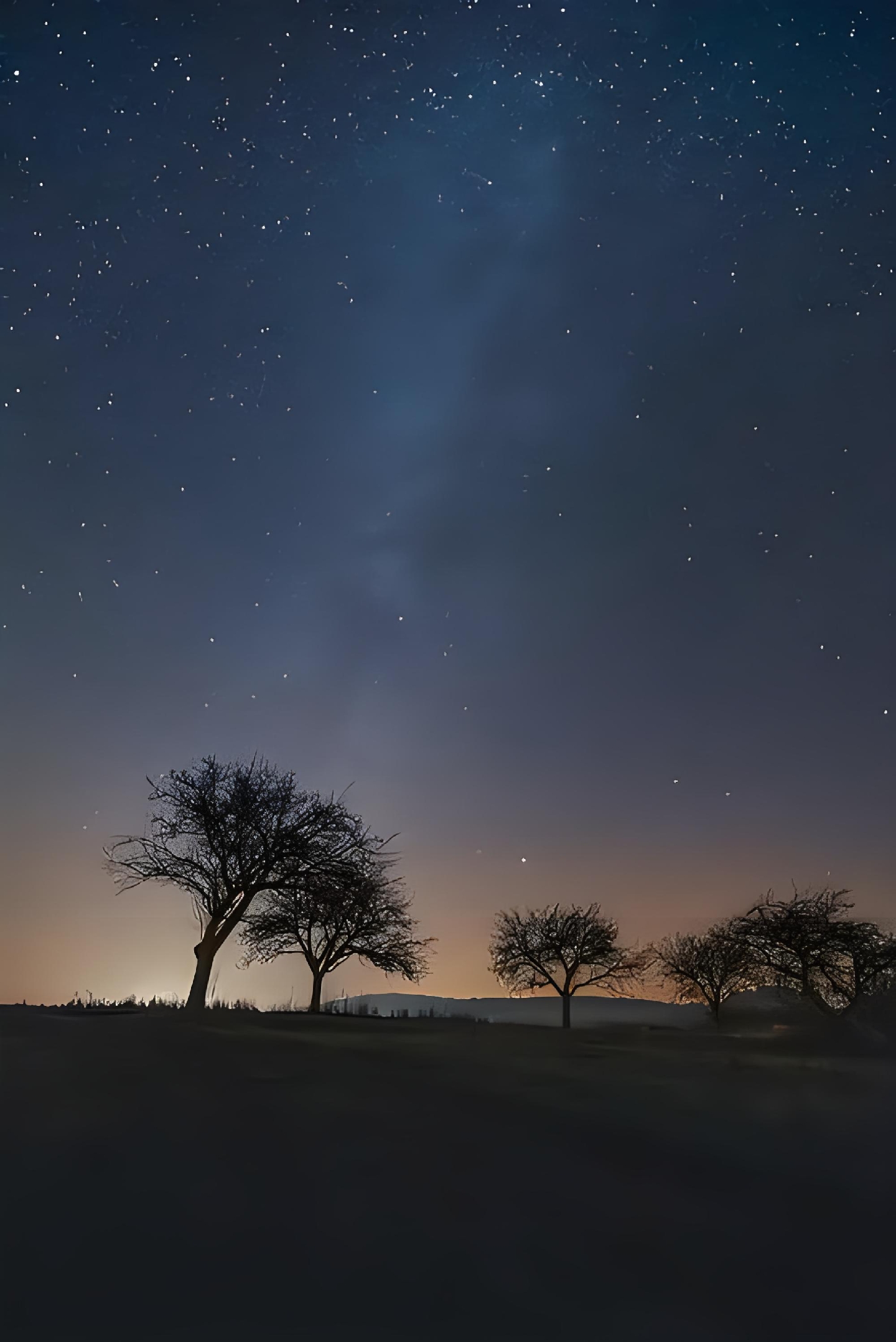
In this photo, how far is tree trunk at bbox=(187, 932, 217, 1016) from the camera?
74.8 ft

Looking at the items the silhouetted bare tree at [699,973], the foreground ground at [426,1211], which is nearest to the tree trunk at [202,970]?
the foreground ground at [426,1211]

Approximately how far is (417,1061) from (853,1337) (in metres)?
7.38

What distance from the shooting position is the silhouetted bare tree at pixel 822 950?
1075 inches

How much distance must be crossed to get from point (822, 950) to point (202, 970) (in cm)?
2278

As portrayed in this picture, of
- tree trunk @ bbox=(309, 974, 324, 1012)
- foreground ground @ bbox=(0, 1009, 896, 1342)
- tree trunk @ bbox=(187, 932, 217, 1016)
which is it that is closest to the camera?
foreground ground @ bbox=(0, 1009, 896, 1342)

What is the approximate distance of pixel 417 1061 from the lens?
937 centimetres

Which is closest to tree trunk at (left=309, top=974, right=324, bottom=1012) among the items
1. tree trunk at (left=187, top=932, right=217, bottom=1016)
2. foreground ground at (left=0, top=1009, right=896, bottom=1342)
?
tree trunk at (left=187, top=932, right=217, bottom=1016)

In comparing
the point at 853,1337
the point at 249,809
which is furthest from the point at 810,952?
the point at 853,1337

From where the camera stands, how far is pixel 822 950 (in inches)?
1115

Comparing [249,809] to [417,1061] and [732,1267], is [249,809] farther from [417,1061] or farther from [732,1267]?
[732,1267]

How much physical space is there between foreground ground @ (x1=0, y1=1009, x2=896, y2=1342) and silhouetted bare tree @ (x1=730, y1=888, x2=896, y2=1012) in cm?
2254

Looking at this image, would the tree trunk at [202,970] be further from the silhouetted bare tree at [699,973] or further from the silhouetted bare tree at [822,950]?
the silhouetted bare tree at [699,973]

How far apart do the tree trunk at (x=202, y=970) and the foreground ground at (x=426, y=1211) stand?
56.5 ft

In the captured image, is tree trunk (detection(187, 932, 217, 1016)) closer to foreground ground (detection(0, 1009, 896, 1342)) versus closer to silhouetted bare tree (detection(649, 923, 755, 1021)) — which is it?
foreground ground (detection(0, 1009, 896, 1342))
